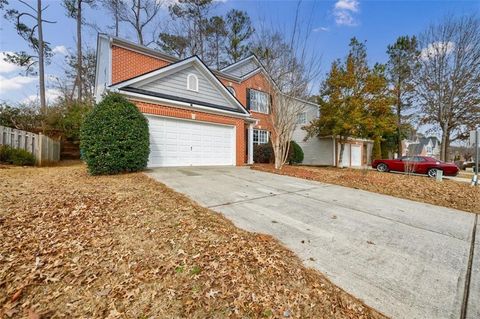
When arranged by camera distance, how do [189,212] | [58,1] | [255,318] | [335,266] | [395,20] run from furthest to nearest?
1. [58,1]
2. [395,20]
3. [189,212]
4. [335,266]
5. [255,318]

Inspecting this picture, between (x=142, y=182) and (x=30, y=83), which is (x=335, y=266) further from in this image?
(x=30, y=83)

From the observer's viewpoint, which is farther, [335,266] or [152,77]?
[152,77]

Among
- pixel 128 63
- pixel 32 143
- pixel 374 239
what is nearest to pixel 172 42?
pixel 128 63

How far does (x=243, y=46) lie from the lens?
23250 millimetres

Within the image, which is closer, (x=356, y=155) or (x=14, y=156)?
(x=14, y=156)

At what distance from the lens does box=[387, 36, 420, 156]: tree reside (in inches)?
839

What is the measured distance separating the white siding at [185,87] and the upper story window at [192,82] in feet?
0.49

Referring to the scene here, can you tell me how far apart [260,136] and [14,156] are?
14312 mm

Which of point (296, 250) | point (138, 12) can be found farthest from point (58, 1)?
point (296, 250)

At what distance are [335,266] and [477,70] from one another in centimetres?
2359

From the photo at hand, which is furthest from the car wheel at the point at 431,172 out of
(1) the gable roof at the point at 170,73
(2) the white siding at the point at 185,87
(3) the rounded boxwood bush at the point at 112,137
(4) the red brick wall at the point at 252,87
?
(3) the rounded boxwood bush at the point at 112,137

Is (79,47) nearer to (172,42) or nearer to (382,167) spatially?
(172,42)

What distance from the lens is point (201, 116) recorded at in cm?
1065

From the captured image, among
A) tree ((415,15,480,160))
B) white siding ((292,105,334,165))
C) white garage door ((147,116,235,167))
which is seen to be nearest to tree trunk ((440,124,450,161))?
tree ((415,15,480,160))
